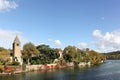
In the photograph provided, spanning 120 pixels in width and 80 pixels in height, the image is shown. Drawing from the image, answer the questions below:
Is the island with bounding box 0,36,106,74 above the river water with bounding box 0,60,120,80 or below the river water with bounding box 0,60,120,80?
above

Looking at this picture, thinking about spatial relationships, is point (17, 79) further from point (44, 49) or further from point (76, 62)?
point (76, 62)

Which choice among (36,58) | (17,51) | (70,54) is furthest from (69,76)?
(70,54)

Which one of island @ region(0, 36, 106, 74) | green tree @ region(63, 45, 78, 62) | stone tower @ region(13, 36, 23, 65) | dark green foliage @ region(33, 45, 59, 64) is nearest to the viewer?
island @ region(0, 36, 106, 74)

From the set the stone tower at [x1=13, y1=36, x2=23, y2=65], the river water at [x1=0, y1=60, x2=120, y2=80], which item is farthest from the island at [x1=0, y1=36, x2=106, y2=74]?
the river water at [x1=0, y1=60, x2=120, y2=80]

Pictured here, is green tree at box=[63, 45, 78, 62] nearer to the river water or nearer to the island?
the island

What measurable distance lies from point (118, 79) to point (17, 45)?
56540 millimetres

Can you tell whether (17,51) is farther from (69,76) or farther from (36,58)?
(69,76)

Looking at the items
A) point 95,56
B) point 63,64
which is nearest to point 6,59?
point 63,64

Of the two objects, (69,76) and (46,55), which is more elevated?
(46,55)

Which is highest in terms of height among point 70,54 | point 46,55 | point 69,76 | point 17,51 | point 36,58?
point 17,51

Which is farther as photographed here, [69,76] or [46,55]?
[46,55]

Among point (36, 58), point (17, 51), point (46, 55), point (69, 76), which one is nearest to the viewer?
point (69, 76)

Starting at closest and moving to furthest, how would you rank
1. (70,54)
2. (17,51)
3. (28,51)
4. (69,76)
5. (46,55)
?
(69,76) → (17,51) → (28,51) → (46,55) → (70,54)

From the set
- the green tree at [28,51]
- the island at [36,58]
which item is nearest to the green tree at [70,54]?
the island at [36,58]
